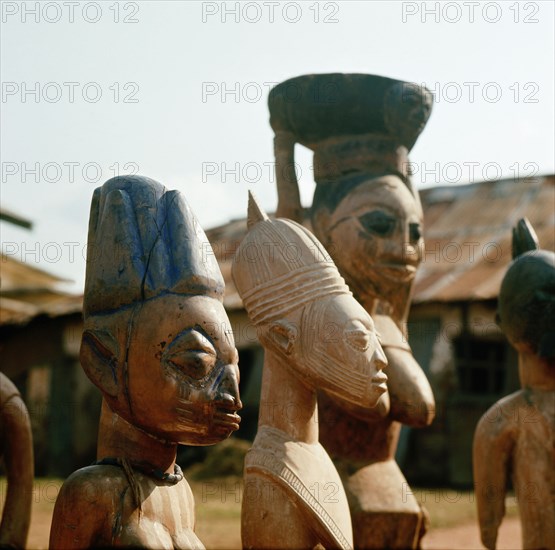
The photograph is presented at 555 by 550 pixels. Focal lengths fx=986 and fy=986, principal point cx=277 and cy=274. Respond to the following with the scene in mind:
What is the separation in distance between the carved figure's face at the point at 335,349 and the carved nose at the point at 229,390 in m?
0.79

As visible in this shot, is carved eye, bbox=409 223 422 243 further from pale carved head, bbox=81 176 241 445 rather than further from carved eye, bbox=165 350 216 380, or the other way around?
carved eye, bbox=165 350 216 380

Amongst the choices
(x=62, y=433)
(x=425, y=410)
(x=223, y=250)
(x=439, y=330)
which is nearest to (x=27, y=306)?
(x=223, y=250)

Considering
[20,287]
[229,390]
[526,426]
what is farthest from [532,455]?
[20,287]

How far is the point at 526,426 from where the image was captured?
4.90 meters

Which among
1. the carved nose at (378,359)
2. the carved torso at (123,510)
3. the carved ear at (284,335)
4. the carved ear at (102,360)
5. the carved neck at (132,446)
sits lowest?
the carved torso at (123,510)

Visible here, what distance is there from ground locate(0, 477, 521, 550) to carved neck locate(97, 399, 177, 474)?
4.14m

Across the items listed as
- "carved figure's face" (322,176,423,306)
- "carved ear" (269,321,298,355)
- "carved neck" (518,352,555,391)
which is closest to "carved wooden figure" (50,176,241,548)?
"carved ear" (269,321,298,355)

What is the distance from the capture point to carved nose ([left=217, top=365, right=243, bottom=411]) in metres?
Result: 3.10

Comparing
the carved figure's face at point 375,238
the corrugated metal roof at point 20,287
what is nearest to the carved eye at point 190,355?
the carved figure's face at point 375,238

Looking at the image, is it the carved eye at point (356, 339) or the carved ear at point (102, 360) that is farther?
the carved eye at point (356, 339)

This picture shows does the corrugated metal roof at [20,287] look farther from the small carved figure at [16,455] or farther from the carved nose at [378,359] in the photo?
the carved nose at [378,359]

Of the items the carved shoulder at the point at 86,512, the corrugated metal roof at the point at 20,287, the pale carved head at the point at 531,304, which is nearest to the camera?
the carved shoulder at the point at 86,512

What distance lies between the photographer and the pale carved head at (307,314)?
152 inches

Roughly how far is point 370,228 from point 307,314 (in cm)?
130
